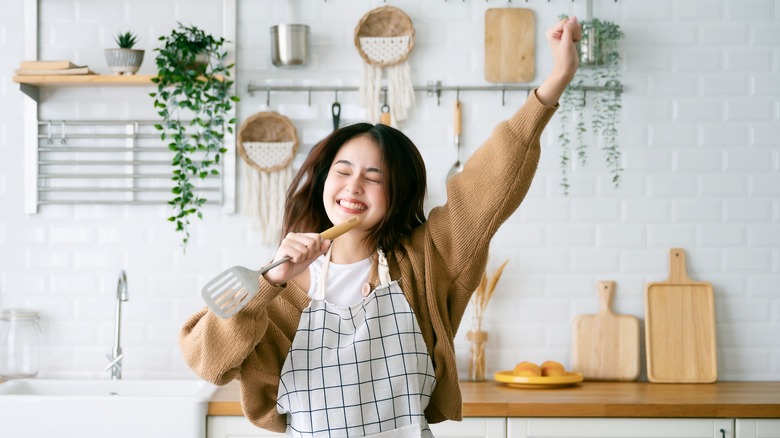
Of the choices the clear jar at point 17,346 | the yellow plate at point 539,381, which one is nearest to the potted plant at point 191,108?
the clear jar at point 17,346

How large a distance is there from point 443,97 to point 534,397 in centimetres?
111

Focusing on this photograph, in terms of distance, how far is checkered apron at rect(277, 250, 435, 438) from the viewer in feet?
5.49

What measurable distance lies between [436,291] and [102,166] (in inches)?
79.5

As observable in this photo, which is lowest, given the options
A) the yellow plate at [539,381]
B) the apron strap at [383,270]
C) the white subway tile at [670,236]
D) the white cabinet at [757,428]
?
the white cabinet at [757,428]

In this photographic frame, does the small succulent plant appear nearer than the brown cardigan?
No

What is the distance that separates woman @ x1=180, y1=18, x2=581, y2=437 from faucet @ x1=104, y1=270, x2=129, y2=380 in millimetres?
1627

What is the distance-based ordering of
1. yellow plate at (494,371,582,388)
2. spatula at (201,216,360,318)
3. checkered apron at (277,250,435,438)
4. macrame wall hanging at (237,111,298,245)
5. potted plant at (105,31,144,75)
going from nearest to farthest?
1. spatula at (201,216,360,318)
2. checkered apron at (277,250,435,438)
3. yellow plate at (494,371,582,388)
4. potted plant at (105,31,144,75)
5. macrame wall hanging at (237,111,298,245)

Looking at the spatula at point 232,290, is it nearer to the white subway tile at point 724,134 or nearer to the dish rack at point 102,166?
the dish rack at point 102,166

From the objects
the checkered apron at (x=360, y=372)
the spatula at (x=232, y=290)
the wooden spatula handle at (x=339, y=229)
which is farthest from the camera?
the checkered apron at (x=360, y=372)

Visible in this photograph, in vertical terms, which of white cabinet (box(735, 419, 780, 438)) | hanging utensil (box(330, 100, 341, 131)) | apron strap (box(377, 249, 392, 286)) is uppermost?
hanging utensil (box(330, 100, 341, 131))

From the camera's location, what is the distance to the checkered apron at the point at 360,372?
1.67 meters

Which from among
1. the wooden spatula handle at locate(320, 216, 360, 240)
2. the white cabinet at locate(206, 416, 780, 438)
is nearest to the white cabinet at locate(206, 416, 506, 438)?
the white cabinet at locate(206, 416, 780, 438)

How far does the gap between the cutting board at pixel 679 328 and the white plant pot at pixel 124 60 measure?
1.94 metres

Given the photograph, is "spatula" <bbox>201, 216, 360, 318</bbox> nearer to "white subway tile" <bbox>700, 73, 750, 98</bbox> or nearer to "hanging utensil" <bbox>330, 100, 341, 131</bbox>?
"hanging utensil" <bbox>330, 100, 341, 131</bbox>
